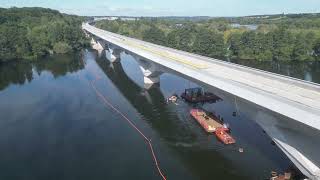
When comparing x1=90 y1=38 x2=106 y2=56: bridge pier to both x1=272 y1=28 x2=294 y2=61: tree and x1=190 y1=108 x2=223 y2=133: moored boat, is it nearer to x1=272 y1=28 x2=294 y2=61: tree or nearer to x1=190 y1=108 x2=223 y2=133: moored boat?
x1=272 y1=28 x2=294 y2=61: tree

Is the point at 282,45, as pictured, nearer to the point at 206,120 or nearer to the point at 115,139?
the point at 206,120

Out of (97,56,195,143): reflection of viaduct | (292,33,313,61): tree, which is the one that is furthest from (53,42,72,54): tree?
(292,33,313,61): tree

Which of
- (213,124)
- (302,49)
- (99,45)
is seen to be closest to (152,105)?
(213,124)

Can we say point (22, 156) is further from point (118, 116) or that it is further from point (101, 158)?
point (118, 116)

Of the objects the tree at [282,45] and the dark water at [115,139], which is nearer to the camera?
the dark water at [115,139]

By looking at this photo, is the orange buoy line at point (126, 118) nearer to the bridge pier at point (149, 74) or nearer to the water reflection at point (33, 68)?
the bridge pier at point (149, 74)

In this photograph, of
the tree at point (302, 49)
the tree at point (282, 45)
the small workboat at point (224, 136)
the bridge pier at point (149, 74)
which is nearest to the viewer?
the small workboat at point (224, 136)

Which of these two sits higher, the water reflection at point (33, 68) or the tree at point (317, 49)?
the tree at point (317, 49)

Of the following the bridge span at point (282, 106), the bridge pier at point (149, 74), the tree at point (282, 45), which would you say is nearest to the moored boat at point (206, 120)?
the bridge span at point (282, 106)
